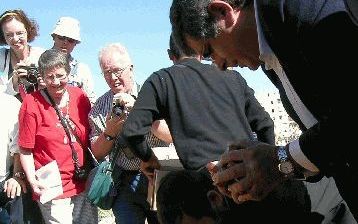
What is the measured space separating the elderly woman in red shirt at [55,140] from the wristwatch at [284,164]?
112 inches

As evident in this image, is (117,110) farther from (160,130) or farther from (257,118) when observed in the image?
(257,118)

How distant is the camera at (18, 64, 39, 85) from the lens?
4.88 m

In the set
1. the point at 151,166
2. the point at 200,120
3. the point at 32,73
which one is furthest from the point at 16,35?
the point at 200,120

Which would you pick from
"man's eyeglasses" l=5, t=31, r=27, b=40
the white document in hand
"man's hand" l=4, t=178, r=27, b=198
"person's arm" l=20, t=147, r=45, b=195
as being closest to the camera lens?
the white document in hand

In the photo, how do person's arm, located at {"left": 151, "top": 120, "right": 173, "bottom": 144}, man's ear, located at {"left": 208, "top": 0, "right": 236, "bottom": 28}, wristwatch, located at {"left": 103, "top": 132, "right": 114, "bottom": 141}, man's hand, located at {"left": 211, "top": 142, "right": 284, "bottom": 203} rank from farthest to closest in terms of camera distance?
wristwatch, located at {"left": 103, "top": 132, "right": 114, "bottom": 141} → person's arm, located at {"left": 151, "top": 120, "right": 173, "bottom": 144} → man's ear, located at {"left": 208, "top": 0, "right": 236, "bottom": 28} → man's hand, located at {"left": 211, "top": 142, "right": 284, "bottom": 203}

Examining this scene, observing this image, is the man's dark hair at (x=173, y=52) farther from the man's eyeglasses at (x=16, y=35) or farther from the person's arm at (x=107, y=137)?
the man's eyeglasses at (x=16, y=35)

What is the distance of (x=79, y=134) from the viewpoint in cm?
464

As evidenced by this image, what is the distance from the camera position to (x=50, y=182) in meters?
4.42

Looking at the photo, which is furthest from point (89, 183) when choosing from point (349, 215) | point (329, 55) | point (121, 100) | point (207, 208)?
point (329, 55)

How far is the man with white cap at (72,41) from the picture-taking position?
17.9 feet

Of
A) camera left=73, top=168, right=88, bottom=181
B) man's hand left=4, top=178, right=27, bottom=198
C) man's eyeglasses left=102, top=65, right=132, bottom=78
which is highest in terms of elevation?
man's eyeglasses left=102, top=65, right=132, bottom=78

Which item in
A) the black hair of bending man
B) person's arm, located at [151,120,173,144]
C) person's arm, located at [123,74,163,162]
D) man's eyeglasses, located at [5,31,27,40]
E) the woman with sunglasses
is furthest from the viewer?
man's eyeglasses, located at [5,31,27,40]

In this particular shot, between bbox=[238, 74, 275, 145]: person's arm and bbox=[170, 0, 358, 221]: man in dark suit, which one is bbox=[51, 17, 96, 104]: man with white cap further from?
bbox=[170, 0, 358, 221]: man in dark suit

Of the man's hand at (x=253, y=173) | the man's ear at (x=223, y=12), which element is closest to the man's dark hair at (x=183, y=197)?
the man's hand at (x=253, y=173)
